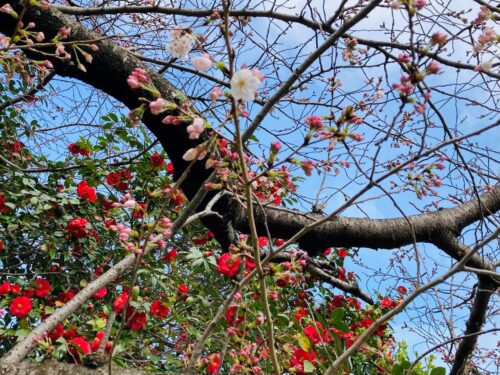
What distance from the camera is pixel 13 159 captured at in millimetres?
3760

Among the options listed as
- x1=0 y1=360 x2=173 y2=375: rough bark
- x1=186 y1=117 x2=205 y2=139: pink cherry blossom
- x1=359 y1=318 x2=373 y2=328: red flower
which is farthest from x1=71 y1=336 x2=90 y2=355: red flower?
x1=359 y1=318 x2=373 y2=328: red flower

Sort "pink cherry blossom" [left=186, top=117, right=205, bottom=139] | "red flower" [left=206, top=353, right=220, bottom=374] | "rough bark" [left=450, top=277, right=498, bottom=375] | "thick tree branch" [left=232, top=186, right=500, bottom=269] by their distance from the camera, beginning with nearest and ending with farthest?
"pink cherry blossom" [left=186, top=117, right=205, bottom=139], "red flower" [left=206, top=353, right=220, bottom=374], "rough bark" [left=450, top=277, right=498, bottom=375], "thick tree branch" [left=232, top=186, right=500, bottom=269]

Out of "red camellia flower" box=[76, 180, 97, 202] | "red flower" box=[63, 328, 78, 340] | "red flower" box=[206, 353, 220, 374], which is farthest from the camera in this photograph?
"red camellia flower" box=[76, 180, 97, 202]

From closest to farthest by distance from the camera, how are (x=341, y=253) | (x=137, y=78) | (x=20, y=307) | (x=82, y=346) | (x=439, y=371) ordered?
1. (x=137, y=78)
2. (x=439, y=371)
3. (x=82, y=346)
4. (x=20, y=307)
5. (x=341, y=253)

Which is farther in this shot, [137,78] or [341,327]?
[341,327]

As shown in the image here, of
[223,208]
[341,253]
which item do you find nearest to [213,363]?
[223,208]

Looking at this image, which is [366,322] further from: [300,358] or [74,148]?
[74,148]

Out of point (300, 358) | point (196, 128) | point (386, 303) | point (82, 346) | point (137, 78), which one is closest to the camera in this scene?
point (196, 128)

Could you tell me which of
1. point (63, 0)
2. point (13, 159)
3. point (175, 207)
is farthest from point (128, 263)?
point (63, 0)

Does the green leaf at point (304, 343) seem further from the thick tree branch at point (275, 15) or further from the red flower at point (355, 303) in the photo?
the red flower at point (355, 303)

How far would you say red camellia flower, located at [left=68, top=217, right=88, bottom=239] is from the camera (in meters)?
3.25

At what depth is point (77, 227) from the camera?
3.27m

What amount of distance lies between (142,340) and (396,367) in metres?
1.92

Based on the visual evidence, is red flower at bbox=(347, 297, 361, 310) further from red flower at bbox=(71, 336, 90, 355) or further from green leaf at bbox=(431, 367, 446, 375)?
green leaf at bbox=(431, 367, 446, 375)
